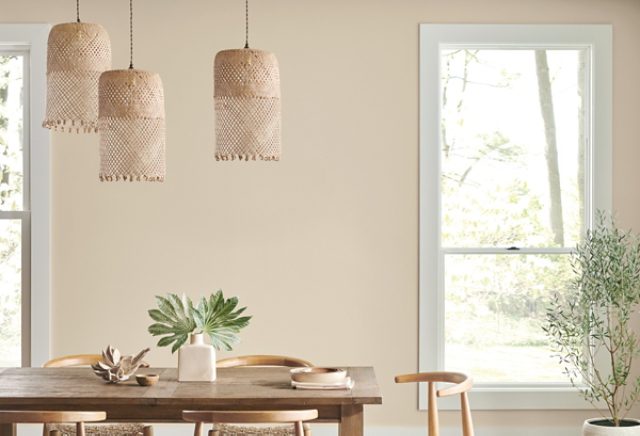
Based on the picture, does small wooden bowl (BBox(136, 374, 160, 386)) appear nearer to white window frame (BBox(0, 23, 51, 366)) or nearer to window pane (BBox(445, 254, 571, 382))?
white window frame (BBox(0, 23, 51, 366))

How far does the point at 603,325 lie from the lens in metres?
5.50

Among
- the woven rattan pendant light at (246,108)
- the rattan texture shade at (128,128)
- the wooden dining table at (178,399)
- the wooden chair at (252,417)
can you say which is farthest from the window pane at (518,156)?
the wooden chair at (252,417)

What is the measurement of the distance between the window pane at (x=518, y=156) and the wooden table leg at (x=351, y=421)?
216 centimetres

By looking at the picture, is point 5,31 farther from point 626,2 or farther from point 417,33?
point 626,2

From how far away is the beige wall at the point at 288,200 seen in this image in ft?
18.1

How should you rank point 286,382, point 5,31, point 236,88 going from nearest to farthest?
point 236,88 < point 286,382 < point 5,31

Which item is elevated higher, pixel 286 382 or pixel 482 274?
pixel 482 274

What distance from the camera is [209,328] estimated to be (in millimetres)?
4000

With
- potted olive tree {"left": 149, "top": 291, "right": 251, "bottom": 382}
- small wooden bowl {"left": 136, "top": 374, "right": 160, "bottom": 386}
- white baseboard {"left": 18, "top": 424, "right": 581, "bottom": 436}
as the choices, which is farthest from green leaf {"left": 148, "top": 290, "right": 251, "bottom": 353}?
white baseboard {"left": 18, "top": 424, "right": 581, "bottom": 436}

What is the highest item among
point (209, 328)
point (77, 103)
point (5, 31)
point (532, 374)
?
point (5, 31)

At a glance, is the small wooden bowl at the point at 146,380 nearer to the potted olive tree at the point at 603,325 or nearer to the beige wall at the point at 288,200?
the beige wall at the point at 288,200

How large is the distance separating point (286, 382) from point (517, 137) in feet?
7.95

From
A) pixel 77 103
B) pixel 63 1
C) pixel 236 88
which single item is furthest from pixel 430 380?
pixel 63 1

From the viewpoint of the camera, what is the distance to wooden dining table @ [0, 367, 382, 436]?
359cm
